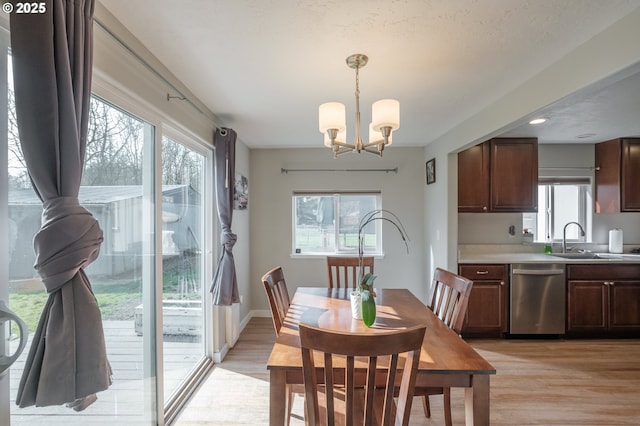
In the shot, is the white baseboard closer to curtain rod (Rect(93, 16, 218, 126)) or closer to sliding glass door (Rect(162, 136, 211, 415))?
sliding glass door (Rect(162, 136, 211, 415))

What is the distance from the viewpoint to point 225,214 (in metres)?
2.77

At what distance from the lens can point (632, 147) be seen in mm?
3383

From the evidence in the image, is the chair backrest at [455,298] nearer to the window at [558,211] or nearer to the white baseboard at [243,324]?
the white baseboard at [243,324]

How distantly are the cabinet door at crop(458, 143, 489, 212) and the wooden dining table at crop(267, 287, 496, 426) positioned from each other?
1950 millimetres

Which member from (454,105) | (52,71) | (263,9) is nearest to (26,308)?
(52,71)

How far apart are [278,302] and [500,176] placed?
119 inches

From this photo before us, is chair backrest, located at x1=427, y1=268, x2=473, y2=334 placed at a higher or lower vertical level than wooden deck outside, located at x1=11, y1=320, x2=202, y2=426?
higher

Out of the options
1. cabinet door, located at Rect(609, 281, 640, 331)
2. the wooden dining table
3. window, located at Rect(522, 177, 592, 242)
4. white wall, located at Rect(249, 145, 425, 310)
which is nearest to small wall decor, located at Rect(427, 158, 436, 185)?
white wall, located at Rect(249, 145, 425, 310)

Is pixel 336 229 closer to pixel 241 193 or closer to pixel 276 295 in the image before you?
pixel 241 193

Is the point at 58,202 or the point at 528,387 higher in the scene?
the point at 58,202

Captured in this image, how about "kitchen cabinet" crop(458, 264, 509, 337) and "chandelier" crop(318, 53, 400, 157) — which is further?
"kitchen cabinet" crop(458, 264, 509, 337)

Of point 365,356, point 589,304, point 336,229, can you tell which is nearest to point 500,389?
point 589,304

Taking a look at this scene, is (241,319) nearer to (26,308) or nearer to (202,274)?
(202,274)

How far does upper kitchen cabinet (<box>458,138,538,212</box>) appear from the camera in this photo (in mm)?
3436
